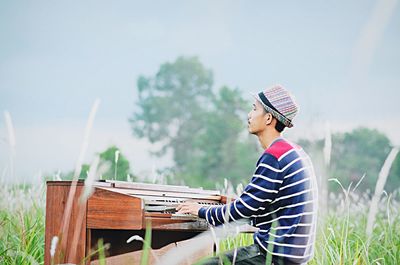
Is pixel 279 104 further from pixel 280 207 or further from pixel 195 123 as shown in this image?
pixel 195 123

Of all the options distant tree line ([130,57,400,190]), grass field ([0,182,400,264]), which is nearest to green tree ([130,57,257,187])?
distant tree line ([130,57,400,190])

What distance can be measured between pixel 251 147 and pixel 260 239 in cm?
1959

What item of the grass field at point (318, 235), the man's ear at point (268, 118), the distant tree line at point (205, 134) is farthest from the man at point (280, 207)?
the distant tree line at point (205, 134)

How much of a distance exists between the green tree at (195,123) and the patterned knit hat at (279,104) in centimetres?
1720

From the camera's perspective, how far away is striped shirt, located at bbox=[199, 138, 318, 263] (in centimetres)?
317

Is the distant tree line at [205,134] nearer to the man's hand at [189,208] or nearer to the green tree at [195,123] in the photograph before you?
the green tree at [195,123]

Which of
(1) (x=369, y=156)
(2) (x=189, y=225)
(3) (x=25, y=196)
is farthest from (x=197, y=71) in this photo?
(2) (x=189, y=225)

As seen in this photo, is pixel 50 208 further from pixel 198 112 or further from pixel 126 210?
pixel 198 112

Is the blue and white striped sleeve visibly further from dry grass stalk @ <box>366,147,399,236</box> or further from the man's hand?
dry grass stalk @ <box>366,147,399,236</box>

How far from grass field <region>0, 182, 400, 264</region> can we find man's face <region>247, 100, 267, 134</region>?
2.40 ft

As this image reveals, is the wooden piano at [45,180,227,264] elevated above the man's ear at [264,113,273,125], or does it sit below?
below

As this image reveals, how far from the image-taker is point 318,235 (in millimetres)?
4656

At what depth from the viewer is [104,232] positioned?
12.8 ft

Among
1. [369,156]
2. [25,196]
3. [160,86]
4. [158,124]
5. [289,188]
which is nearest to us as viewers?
[289,188]
